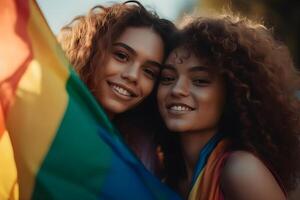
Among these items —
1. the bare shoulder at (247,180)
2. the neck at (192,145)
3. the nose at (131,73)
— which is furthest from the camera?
the nose at (131,73)

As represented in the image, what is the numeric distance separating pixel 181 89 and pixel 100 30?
58 centimetres

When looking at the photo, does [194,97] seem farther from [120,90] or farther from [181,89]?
[120,90]

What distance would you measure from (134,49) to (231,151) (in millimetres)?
696

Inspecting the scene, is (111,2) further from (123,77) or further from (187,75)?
(187,75)

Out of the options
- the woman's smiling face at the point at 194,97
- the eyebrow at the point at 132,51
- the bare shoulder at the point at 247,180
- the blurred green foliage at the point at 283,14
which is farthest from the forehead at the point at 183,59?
the blurred green foliage at the point at 283,14

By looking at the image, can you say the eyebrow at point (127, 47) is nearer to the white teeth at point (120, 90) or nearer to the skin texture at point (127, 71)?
the skin texture at point (127, 71)

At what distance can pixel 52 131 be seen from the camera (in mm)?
1793

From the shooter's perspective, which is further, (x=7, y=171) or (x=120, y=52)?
(x=120, y=52)

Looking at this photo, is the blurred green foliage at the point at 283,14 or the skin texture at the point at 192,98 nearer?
the skin texture at the point at 192,98

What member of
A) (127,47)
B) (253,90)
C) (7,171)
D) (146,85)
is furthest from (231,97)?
(7,171)

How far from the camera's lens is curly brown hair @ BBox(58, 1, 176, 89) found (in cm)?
253

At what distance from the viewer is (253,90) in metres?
2.25

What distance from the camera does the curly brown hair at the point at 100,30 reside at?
253 centimetres

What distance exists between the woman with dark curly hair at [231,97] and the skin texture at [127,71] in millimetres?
152
